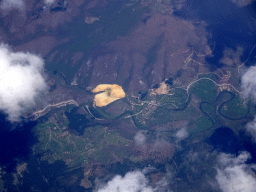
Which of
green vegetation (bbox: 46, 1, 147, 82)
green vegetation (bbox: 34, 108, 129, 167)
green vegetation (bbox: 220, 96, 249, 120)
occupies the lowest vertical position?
green vegetation (bbox: 220, 96, 249, 120)

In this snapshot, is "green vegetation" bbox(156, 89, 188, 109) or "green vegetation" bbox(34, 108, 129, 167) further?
"green vegetation" bbox(156, 89, 188, 109)

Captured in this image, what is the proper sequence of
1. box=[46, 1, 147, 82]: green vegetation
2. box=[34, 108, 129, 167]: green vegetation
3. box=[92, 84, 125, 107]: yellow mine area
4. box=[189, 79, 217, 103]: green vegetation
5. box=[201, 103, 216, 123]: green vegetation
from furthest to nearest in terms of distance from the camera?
box=[46, 1, 147, 82]: green vegetation
box=[189, 79, 217, 103]: green vegetation
box=[92, 84, 125, 107]: yellow mine area
box=[201, 103, 216, 123]: green vegetation
box=[34, 108, 129, 167]: green vegetation

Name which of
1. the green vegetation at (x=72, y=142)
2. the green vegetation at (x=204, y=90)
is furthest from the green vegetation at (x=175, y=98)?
the green vegetation at (x=72, y=142)

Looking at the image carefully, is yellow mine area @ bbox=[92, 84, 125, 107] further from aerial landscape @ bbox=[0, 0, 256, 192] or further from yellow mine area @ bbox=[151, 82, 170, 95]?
yellow mine area @ bbox=[151, 82, 170, 95]

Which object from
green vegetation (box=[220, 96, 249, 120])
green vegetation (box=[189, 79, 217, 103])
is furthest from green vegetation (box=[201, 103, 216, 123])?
green vegetation (box=[220, 96, 249, 120])

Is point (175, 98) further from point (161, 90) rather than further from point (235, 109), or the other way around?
point (235, 109)

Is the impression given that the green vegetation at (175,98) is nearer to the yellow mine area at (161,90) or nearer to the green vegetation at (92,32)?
the yellow mine area at (161,90)

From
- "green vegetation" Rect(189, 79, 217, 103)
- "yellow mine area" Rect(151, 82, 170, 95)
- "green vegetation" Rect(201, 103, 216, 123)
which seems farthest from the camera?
"yellow mine area" Rect(151, 82, 170, 95)
